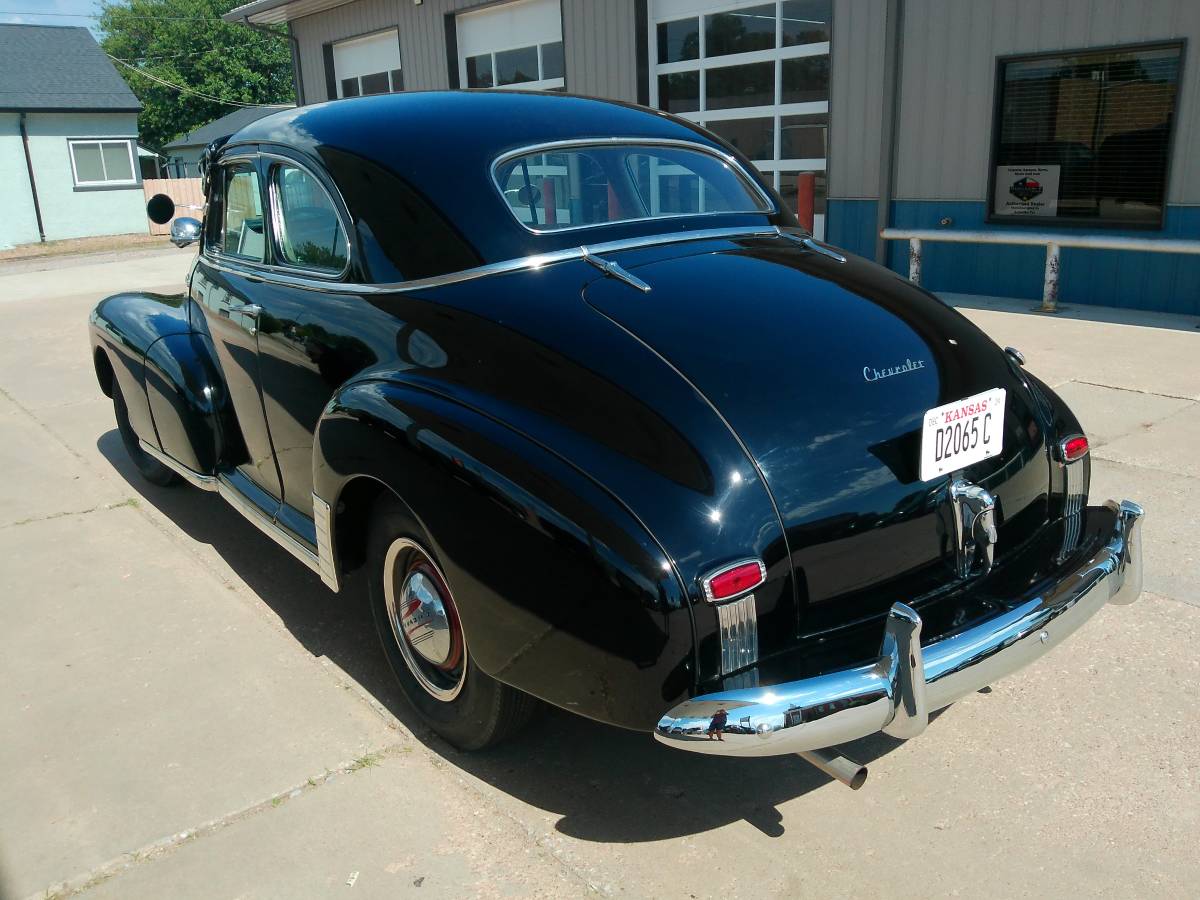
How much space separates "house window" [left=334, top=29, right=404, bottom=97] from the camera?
1612 cm

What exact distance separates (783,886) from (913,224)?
8799 mm

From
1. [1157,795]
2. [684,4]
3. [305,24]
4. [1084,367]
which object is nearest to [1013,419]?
[1157,795]

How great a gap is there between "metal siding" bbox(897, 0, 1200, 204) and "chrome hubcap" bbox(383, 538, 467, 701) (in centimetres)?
789

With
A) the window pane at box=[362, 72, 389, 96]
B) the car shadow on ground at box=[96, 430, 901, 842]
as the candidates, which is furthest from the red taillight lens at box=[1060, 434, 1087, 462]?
the window pane at box=[362, 72, 389, 96]

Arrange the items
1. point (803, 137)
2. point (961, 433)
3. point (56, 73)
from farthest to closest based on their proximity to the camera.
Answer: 1. point (56, 73)
2. point (803, 137)
3. point (961, 433)


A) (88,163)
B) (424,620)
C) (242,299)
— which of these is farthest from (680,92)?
(88,163)

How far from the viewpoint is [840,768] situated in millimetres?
2256

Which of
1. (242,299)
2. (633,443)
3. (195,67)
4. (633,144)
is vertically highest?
(195,67)

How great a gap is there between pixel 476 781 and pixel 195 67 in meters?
68.3

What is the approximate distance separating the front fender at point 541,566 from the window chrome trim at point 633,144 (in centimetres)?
72

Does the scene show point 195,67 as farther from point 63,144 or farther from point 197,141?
point 63,144

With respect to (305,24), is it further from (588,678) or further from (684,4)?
(588,678)

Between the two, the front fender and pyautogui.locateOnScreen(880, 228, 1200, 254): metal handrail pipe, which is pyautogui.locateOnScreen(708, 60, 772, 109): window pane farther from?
the front fender

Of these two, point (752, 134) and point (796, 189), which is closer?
point (796, 189)
